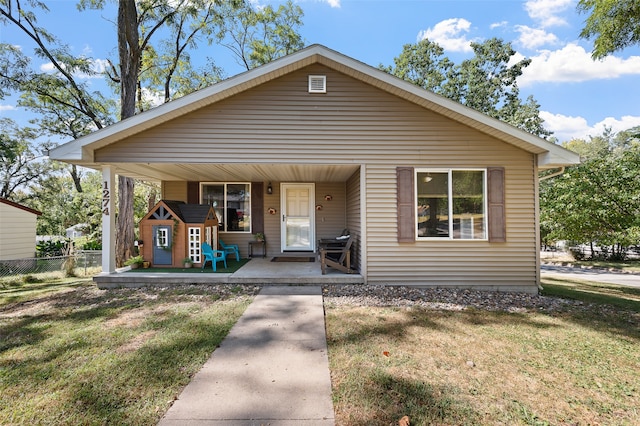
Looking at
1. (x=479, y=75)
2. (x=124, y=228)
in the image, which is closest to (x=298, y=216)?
(x=124, y=228)

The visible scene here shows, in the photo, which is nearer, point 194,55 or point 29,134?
point 194,55

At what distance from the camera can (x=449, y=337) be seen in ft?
11.0

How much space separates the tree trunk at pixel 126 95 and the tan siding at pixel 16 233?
6945 mm

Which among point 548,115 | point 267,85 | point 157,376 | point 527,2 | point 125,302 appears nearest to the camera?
point 157,376

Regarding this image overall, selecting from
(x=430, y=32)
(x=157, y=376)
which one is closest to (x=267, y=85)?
(x=157, y=376)

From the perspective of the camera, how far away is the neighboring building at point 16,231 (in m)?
10.9

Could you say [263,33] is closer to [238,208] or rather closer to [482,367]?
[238,208]

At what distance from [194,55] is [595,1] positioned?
13.8 m

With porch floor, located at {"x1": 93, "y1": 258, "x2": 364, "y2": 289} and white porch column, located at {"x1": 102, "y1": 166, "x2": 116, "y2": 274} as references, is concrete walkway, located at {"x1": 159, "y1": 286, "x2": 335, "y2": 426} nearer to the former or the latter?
porch floor, located at {"x1": 93, "y1": 258, "x2": 364, "y2": 289}

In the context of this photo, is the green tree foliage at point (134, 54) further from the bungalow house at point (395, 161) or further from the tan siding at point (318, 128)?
the tan siding at point (318, 128)

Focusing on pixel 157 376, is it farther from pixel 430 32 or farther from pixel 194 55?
pixel 430 32

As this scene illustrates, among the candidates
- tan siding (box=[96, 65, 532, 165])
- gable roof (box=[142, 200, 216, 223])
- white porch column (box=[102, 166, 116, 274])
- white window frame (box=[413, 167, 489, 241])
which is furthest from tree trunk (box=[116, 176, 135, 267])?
white window frame (box=[413, 167, 489, 241])

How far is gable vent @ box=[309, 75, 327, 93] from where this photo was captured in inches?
222

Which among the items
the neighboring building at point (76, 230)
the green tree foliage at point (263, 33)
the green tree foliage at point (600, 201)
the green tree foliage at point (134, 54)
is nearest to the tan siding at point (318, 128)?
the green tree foliage at point (134, 54)
